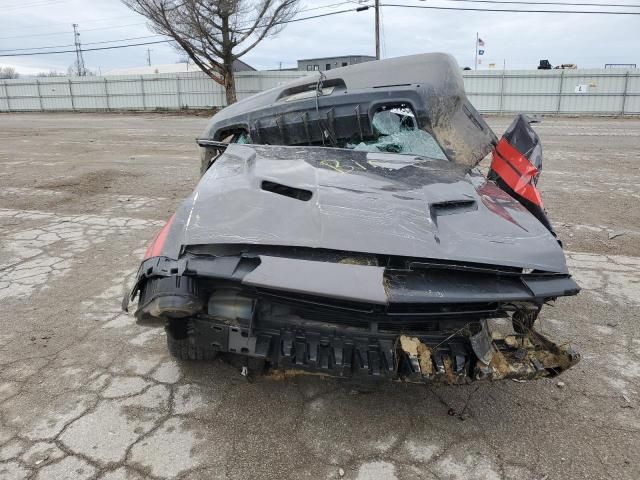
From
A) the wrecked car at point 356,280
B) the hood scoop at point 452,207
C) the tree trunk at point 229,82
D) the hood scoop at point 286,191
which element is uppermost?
the tree trunk at point 229,82

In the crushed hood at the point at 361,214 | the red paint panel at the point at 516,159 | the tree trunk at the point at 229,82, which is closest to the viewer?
the crushed hood at the point at 361,214

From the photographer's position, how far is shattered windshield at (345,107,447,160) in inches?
140

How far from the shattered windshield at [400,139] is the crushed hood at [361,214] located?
542 millimetres

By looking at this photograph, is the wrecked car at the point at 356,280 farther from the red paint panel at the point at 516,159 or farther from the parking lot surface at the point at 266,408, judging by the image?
the red paint panel at the point at 516,159

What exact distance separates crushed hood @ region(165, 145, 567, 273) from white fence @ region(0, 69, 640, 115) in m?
20.9

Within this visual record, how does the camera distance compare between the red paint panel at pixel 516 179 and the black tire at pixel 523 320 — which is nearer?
the black tire at pixel 523 320

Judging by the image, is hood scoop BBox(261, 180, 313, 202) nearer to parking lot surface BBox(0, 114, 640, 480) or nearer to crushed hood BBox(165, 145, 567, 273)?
crushed hood BBox(165, 145, 567, 273)

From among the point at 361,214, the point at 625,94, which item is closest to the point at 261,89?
the point at 625,94

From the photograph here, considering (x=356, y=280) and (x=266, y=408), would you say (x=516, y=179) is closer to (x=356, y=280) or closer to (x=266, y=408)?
(x=356, y=280)

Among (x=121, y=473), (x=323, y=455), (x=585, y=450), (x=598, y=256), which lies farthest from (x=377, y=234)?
(x=598, y=256)

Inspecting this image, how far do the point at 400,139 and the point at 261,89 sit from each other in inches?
924

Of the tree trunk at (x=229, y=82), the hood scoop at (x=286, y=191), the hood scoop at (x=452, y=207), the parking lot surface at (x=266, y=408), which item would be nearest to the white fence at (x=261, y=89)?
the tree trunk at (x=229, y=82)

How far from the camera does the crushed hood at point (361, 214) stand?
2.16m

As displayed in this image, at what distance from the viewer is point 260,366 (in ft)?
7.70
